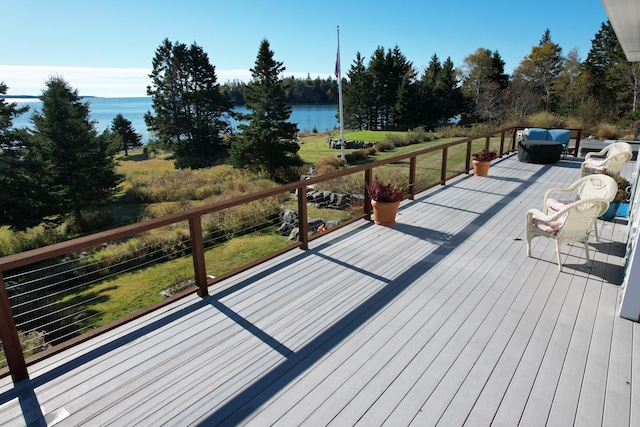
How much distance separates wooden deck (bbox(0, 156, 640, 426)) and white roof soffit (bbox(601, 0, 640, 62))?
7.60ft

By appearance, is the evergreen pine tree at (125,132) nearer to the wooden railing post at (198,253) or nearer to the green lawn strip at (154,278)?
the green lawn strip at (154,278)

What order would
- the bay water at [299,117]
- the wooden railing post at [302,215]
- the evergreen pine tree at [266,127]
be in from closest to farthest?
the wooden railing post at [302,215] → the bay water at [299,117] → the evergreen pine tree at [266,127]

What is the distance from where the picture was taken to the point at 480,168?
26.3ft

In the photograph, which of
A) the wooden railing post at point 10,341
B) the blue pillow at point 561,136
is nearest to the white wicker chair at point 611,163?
the blue pillow at point 561,136

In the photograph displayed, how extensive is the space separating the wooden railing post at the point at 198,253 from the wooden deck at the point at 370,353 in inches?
5.0

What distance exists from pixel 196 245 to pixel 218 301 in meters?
0.54

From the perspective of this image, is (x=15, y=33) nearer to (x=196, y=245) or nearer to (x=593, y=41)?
(x=196, y=245)

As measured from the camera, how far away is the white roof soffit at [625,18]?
2.73 m

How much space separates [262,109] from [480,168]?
1865cm

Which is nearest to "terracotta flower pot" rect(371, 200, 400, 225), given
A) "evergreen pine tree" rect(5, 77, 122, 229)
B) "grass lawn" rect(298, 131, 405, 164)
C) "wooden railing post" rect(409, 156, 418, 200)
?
"wooden railing post" rect(409, 156, 418, 200)

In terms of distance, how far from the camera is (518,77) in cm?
3581

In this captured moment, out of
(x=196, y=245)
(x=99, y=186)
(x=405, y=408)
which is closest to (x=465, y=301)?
(x=405, y=408)

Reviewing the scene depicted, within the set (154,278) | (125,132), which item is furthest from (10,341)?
(125,132)

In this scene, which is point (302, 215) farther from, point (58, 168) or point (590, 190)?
point (58, 168)
